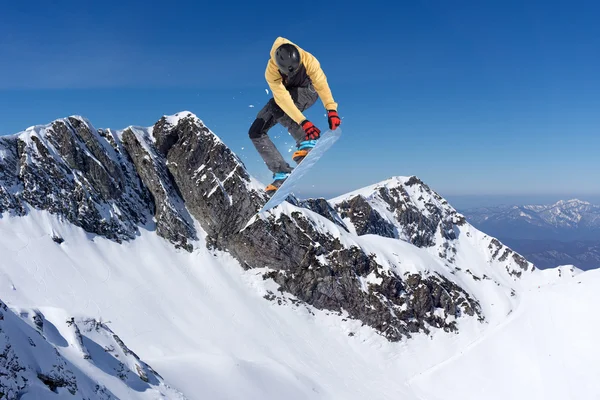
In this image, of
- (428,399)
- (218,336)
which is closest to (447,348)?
(428,399)

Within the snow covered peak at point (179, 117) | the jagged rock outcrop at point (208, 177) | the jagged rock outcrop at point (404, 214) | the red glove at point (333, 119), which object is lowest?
the red glove at point (333, 119)

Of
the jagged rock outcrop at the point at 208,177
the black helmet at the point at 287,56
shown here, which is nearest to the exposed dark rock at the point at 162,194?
the jagged rock outcrop at the point at 208,177

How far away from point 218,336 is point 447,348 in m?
29.8

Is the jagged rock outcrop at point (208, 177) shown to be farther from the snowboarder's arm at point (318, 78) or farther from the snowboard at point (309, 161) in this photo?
the snowboarder's arm at point (318, 78)

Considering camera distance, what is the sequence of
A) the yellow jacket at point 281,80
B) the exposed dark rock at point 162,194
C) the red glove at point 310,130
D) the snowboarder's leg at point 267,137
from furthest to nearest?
the exposed dark rock at point 162,194 < the snowboarder's leg at point 267,137 < the red glove at point 310,130 < the yellow jacket at point 281,80

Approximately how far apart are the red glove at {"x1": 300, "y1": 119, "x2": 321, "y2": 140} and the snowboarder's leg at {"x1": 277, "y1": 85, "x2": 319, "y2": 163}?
0.35 m

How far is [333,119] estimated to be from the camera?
8867 millimetres

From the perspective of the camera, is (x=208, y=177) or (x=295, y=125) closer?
(x=295, y=125)

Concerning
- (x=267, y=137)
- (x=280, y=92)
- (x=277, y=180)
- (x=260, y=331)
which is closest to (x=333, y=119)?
(x=280, y=92)

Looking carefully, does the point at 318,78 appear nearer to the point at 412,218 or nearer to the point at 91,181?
the point at 91,181

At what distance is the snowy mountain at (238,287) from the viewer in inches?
1298

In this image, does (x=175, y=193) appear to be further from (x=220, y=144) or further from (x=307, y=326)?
(x=307, y=326)

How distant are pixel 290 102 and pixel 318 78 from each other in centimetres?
100

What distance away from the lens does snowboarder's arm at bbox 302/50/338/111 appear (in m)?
8.28
